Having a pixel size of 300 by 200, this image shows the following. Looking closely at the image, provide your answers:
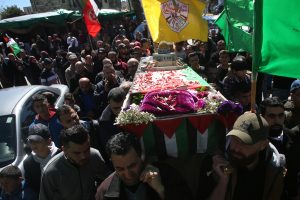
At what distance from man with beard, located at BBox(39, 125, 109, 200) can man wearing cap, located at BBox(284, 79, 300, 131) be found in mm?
2172

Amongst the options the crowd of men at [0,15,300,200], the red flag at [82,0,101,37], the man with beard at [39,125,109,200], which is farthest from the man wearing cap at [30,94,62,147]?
the red flag at [82,0,101,37]

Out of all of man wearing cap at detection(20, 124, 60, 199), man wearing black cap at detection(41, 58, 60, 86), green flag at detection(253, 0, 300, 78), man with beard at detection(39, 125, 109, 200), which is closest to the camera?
green flag at detection(253, 0, 300, 78)

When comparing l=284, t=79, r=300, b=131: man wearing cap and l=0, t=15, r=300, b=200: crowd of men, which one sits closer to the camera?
l=0, t=15, r=300, b=200: crowd of men

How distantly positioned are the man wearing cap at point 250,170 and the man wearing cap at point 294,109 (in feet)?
4.67

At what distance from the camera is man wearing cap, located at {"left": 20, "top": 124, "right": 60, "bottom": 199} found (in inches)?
143

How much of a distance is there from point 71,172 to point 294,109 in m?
2.51

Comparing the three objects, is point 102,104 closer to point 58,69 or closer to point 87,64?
point 87,64

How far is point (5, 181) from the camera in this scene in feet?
11.9

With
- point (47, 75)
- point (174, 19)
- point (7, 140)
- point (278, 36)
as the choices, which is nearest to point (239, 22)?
point (174, 19)

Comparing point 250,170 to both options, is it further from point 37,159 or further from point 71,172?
point 37,159

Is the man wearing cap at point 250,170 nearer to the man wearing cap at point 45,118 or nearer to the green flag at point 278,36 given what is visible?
the green flag at point 278,36

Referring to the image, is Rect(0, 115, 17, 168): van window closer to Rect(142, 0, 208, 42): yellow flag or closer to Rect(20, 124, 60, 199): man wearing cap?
Rect(20, 124, 60, 199): man wearing cap

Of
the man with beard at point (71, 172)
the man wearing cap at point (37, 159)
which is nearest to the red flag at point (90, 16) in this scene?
the man wearing cap at point (37, 159)

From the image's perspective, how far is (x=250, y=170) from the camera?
8.43 feet
